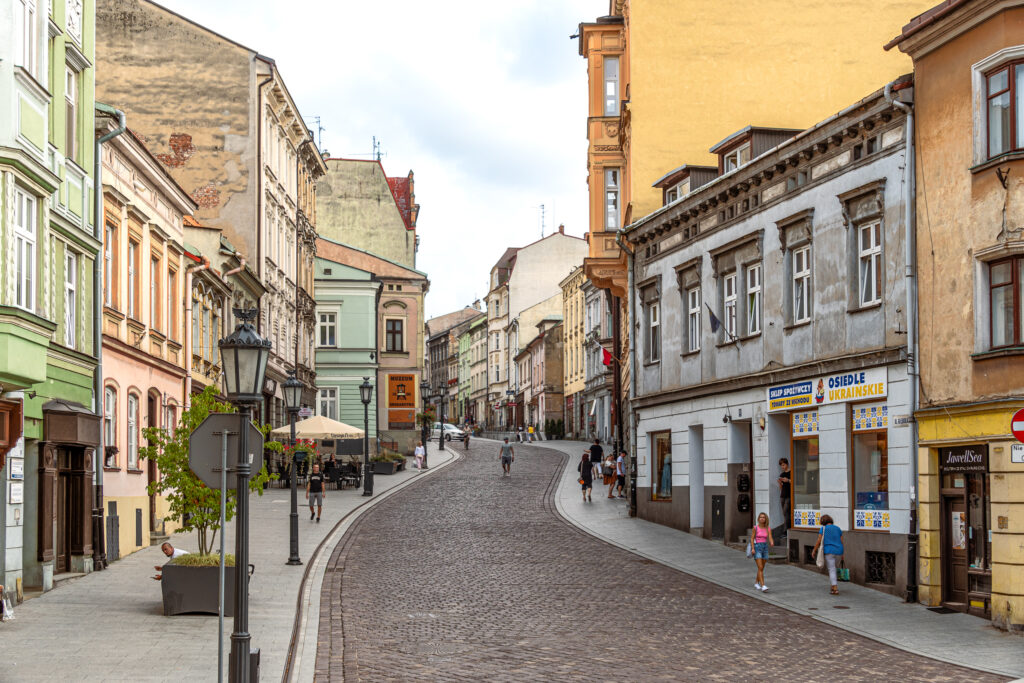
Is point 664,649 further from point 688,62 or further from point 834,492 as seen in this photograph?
point 688,62

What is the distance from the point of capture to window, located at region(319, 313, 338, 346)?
6756 cm

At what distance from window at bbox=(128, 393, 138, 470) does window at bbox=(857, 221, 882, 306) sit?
1448 centimetres

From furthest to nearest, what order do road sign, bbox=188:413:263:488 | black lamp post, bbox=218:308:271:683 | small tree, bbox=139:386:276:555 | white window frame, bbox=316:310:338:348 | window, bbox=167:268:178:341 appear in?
1. white window frame, bbox=316:310:338:348
2. window, bbox=167:268:178:341
3. small tree, bbox=139:386:276:555
4. road sign, bbox=188:413:263:488
5. black lamp post, bbox=218:308:271:683

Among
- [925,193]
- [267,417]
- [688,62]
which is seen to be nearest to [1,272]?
[925,193]

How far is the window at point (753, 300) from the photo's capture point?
27.9 meters

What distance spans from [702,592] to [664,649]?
5822 millimetres

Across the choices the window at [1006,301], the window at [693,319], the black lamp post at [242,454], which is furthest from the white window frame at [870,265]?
the black lamp post at [242,454]

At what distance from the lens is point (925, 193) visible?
21.2 meters

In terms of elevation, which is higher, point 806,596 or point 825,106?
point 825,106

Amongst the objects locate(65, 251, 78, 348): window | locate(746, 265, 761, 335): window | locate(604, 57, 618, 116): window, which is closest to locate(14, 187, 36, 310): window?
locate(65, 251, 78, 348): window

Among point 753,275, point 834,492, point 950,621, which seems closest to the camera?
point 950,621

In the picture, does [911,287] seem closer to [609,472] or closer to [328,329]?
[609,472]

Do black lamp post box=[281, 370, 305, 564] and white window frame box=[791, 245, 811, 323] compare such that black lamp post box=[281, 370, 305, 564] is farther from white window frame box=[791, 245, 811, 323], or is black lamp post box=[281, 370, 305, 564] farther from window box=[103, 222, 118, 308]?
white window frame box=[791, 245, 811, 323]

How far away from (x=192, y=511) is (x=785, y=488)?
1210 cm
